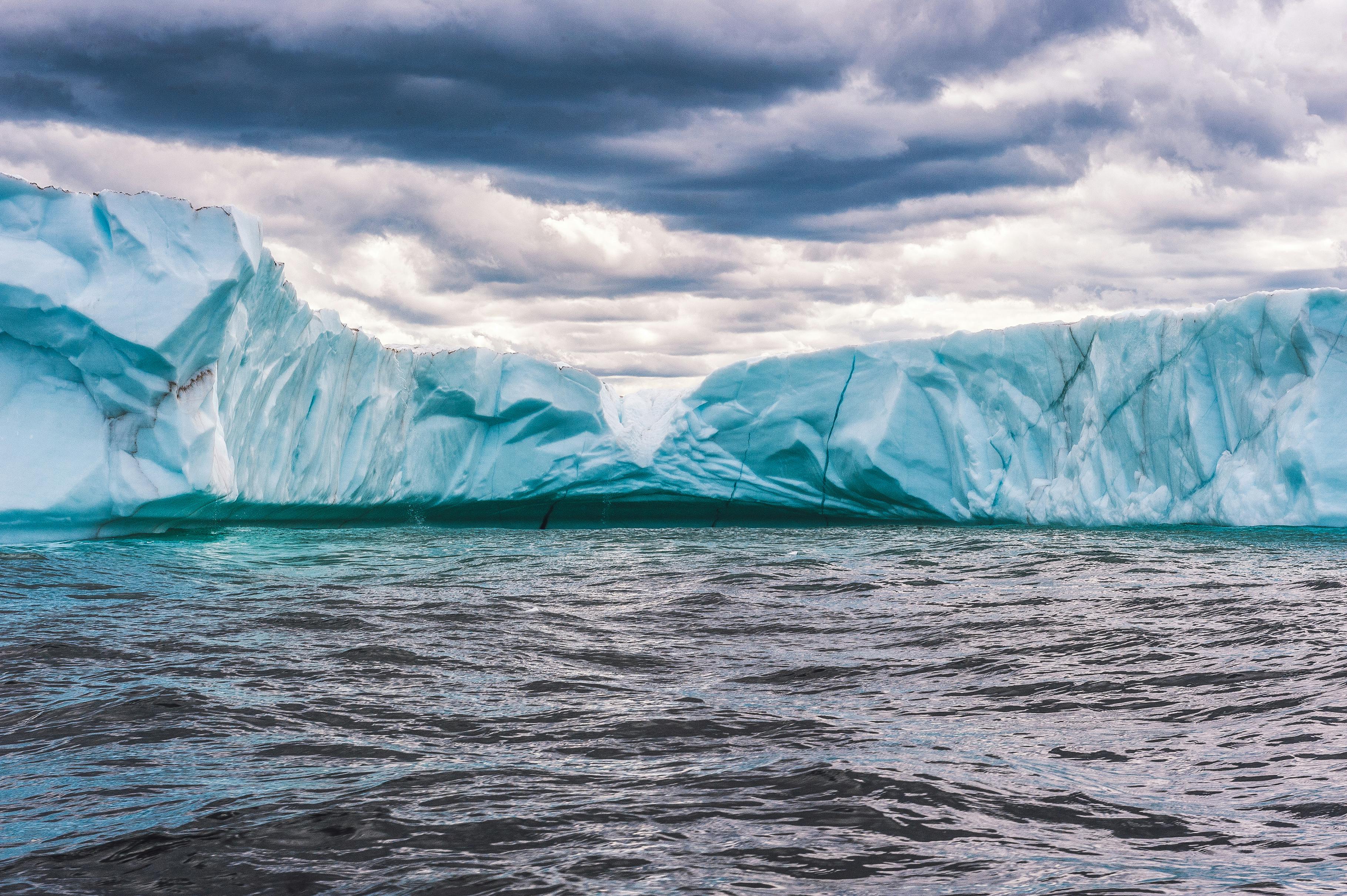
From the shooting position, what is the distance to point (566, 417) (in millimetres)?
16609

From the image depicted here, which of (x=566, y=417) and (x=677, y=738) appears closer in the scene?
(x=677, y=738)

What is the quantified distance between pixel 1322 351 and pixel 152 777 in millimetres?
13913

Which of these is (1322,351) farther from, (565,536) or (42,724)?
(42,724)

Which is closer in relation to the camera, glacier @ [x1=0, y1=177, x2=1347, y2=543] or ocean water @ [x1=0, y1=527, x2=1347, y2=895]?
ocean water @ [x1=0, y1=527, x2=1347, y2=895]

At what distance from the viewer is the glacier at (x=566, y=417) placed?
39.4ft

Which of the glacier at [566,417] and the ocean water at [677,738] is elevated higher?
the glacier at [566,417]

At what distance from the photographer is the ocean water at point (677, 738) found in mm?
3084

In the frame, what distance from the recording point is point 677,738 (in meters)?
4.47

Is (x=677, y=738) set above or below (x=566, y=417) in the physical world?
below

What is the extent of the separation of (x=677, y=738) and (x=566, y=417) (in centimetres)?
1236

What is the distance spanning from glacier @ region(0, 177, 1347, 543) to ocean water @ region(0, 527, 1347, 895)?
3.49m

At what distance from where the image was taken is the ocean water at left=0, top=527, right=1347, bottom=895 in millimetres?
3084

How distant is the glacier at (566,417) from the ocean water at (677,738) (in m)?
3.49

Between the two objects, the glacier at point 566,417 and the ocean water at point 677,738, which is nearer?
the ocean water at point 677,738
